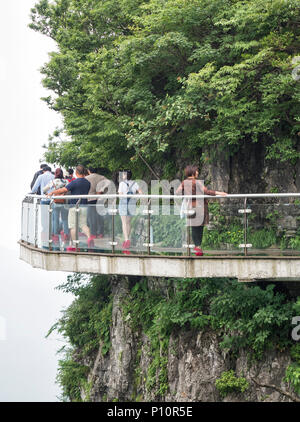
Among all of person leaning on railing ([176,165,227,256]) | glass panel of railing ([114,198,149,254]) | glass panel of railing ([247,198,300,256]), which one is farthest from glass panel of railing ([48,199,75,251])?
glass panel of railing ([247,198,300,256])

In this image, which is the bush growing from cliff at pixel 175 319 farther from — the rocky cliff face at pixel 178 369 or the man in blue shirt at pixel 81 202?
the man in blue shirt at pixel 81 202

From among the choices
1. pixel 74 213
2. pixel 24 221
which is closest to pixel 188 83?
pixel 74 213

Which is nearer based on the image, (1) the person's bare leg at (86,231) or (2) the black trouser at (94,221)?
(2) the black trouser at (94,221)

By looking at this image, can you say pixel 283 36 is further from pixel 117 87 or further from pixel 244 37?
pixel 117 87

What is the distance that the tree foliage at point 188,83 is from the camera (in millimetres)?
18625

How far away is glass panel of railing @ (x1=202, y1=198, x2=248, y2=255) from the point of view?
14477 mm

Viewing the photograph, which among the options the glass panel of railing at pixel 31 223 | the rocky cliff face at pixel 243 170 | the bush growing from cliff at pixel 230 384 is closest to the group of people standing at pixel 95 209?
the glass panel of railing at pixel 31 223

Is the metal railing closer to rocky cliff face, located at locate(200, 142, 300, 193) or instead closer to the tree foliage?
the tree foliage

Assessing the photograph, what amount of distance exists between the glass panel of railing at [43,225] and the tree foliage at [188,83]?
15.6 feet

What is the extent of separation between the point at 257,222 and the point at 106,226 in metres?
3.35

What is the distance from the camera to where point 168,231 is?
1494 centimetres

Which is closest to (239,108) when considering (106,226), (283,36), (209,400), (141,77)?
(283,36)

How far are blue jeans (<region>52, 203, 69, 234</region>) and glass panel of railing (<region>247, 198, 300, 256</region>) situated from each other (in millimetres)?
4262

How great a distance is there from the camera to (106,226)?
614 inches
